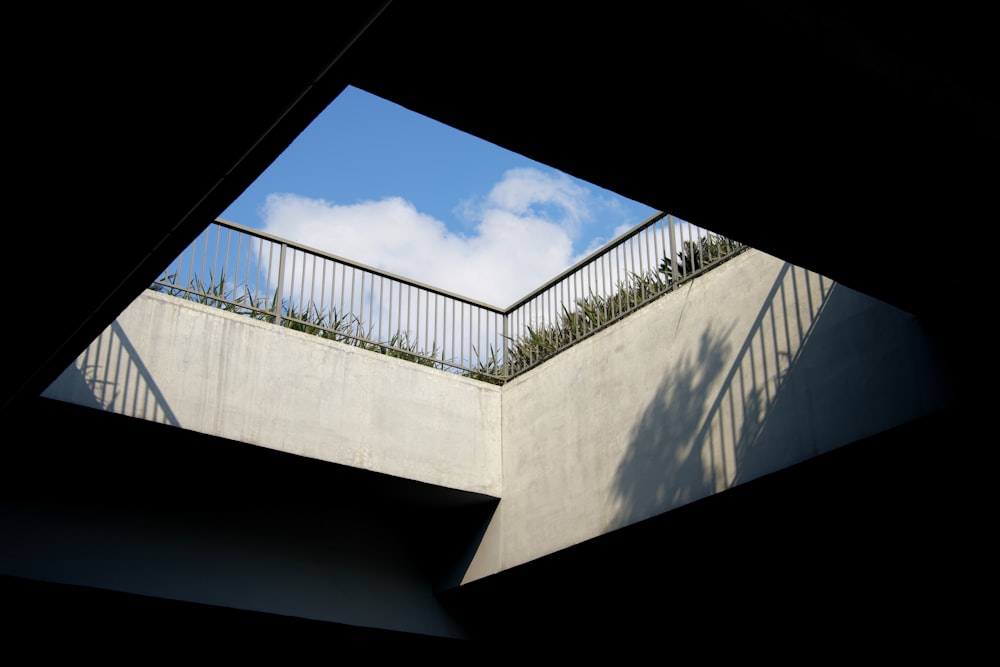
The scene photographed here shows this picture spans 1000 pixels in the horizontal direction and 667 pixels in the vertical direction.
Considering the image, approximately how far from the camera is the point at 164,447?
10.9 meters

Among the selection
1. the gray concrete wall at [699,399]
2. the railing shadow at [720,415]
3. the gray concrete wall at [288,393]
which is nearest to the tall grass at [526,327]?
the gray concrete wall at [699,399]

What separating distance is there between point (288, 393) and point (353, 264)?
6.91 ft

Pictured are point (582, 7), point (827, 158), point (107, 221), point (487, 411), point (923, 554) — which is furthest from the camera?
point (487, 411)

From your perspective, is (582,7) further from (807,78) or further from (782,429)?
(782,429)

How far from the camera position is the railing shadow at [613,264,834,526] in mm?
9312

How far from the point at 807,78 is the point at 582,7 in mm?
1221

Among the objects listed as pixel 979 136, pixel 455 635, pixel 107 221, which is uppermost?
pixel 979 136

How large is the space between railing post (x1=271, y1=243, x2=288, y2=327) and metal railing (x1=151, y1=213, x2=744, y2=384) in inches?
0.4

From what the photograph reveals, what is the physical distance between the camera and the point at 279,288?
12.0 metres

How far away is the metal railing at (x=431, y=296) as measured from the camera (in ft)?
37.2

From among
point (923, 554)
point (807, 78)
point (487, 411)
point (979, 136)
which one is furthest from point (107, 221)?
point (923, 554)

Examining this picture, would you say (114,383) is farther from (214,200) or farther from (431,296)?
(214,200)

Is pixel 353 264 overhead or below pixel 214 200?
overhead

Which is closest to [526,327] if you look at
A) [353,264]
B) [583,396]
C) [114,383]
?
[583,396]
